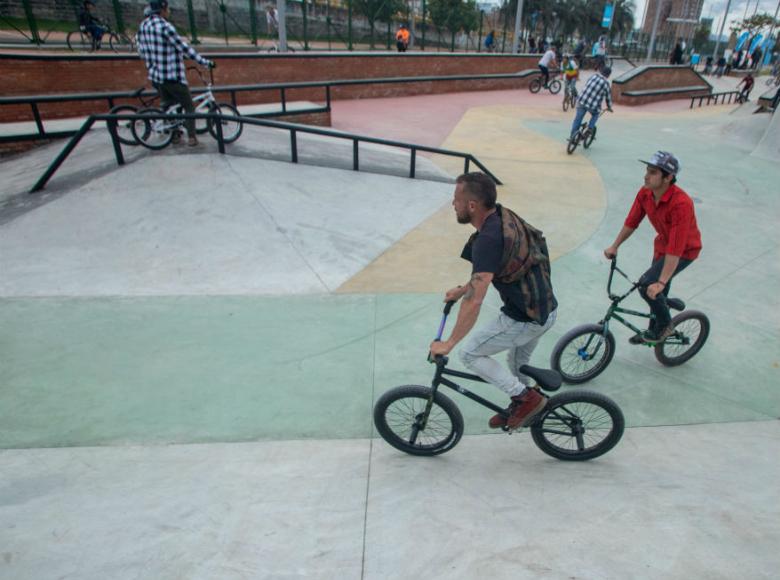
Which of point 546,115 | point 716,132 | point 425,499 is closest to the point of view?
point 425,499

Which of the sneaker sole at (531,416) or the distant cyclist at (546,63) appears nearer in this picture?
the sneaker sole at (531,416)

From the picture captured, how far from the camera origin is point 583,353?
412 cm

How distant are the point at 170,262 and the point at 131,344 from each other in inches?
65.6

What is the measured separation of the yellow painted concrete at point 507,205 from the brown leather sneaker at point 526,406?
264 cm

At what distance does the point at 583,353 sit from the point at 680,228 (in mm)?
1207

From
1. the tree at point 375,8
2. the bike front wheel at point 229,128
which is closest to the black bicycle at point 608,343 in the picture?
the bike front wheel at point 229,128

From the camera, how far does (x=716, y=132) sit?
51.0 feet

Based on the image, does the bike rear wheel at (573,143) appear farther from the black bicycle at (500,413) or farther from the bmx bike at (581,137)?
the black bicycle at (500,413)

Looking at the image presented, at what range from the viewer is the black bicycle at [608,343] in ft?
13.2

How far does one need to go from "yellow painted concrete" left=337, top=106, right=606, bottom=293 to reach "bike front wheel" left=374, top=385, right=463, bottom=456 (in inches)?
92.8

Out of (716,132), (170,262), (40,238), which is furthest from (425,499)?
(716,132)

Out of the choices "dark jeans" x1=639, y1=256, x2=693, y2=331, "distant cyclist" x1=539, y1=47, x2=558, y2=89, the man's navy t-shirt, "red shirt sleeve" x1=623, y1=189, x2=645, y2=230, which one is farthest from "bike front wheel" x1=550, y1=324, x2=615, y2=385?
"distant cyclist" x1=539, y1=47, x2=558, y2=89

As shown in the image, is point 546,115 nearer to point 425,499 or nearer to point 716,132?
point 716,132

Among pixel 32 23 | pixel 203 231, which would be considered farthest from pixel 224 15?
pixel 203 231
